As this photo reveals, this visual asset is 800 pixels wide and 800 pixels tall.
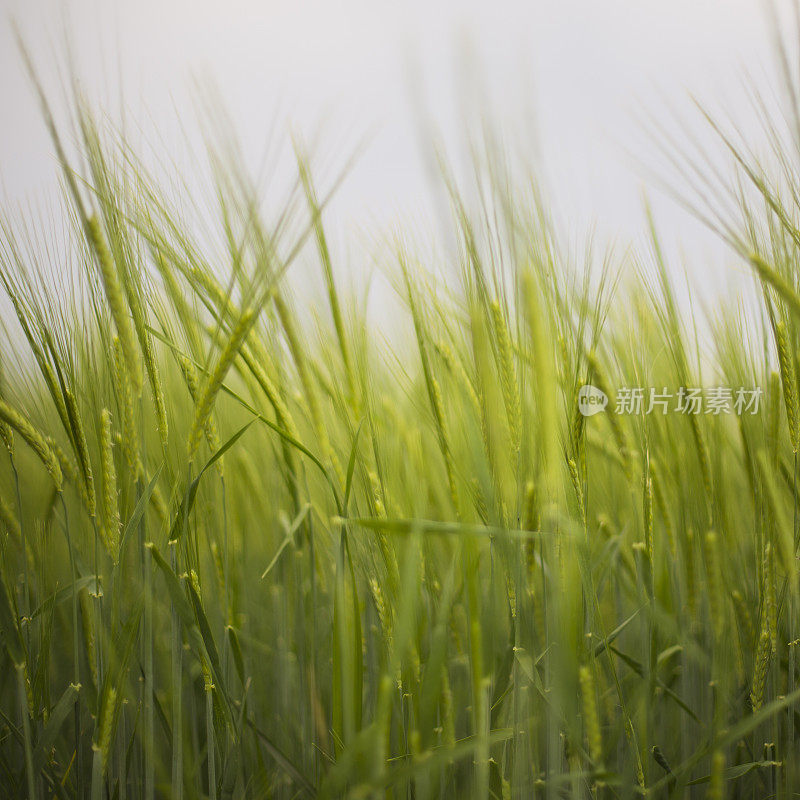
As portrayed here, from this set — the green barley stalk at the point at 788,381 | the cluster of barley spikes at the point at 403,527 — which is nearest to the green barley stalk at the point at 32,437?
the cluster of barley spikes at the point at 403,527

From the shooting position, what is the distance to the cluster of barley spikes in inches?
21.3

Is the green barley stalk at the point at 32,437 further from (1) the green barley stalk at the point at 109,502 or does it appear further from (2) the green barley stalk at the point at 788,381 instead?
(2) the green barley stalk at the point at 788,381

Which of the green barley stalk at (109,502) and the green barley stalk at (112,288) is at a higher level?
the green barley stalk at (112,288)

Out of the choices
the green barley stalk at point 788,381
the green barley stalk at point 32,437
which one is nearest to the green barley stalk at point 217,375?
the green barley stalk at point 32,437

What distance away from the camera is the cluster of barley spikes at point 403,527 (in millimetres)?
541

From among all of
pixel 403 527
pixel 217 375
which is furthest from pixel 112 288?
pixel 403 527

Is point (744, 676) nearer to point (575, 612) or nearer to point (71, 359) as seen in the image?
point (575, 612)

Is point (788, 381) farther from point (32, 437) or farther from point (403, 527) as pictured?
point (32, 437)

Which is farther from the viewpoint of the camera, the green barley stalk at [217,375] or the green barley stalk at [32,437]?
the green barley stalk at [32,437]

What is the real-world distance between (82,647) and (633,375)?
0.73m

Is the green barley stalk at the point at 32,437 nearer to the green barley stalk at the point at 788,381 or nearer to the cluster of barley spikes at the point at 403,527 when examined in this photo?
the cluster of barley spikes at the point at 403,527

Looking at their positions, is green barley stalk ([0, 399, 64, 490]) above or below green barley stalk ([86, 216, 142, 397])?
below

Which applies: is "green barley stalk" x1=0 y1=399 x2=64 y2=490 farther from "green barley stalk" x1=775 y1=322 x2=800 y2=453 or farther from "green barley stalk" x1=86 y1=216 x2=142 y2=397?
"green barley stalk" x1=775 y1=322 x2=800 y2=453

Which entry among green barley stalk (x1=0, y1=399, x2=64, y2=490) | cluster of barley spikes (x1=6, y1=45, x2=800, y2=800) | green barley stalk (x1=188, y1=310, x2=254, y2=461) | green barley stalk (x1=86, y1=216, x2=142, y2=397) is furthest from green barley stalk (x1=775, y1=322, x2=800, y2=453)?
Answer: green barley stalk (x1=0, y1=399, x2=64, y2=490)
